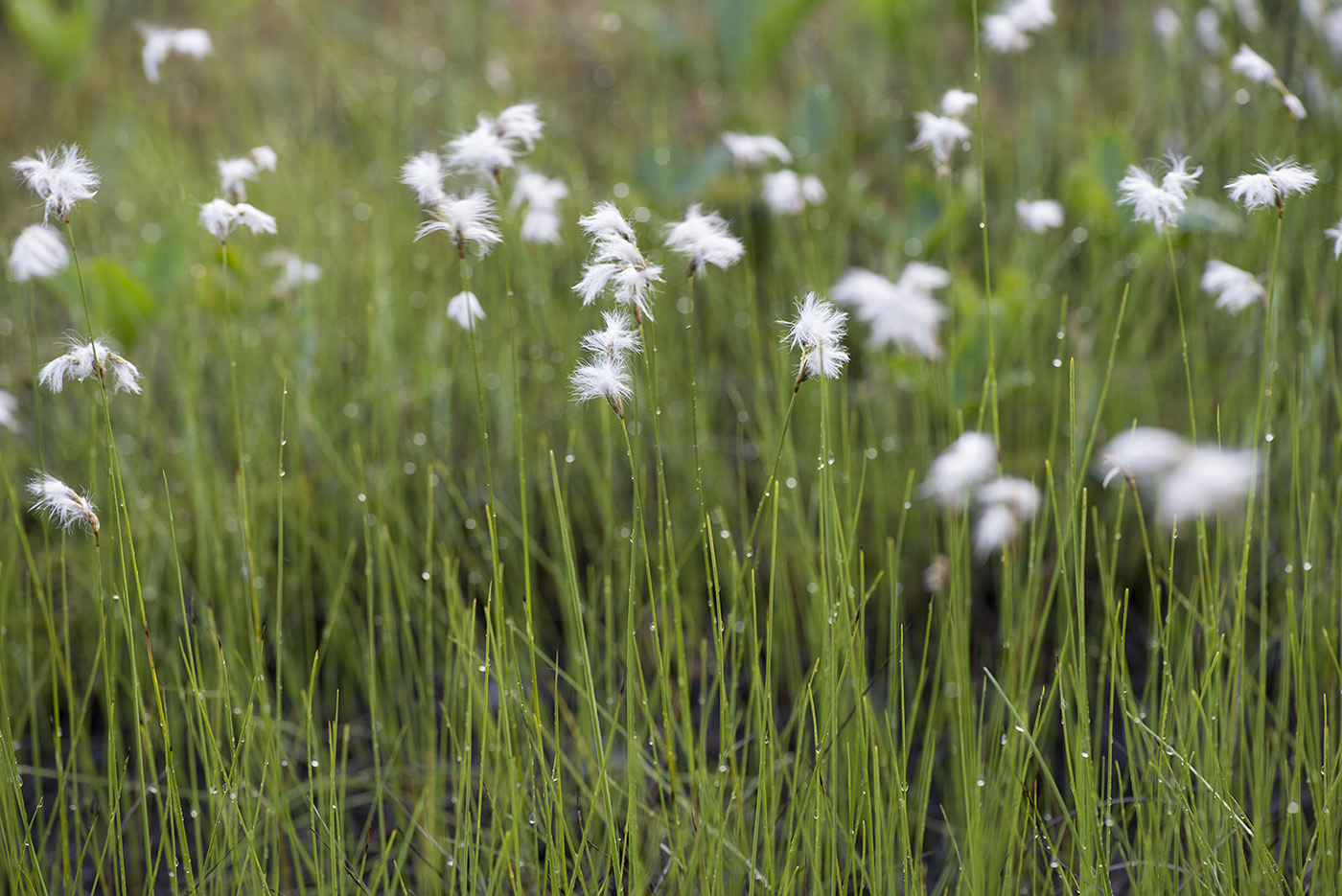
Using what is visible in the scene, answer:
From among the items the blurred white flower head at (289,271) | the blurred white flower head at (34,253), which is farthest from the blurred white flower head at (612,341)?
the blurred white flower head at (289,271)

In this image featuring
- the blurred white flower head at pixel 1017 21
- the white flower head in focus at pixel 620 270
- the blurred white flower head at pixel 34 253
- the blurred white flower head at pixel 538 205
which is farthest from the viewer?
the blurred white flower head at pixel 1017 21

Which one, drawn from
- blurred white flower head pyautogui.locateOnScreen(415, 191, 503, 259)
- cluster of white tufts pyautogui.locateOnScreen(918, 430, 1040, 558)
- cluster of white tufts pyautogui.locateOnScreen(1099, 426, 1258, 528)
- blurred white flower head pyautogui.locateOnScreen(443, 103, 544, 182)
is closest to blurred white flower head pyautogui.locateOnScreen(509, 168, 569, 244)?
blurred white flower head pyautogui.locateOnScreen(443, 103, 544, 182)

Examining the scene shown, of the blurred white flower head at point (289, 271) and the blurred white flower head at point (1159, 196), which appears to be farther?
the blurred white flower head at point (289, 271)

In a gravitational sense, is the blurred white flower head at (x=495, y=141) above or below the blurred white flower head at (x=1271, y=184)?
above

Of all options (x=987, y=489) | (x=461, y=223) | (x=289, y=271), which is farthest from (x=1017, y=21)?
(x=289, y=271)

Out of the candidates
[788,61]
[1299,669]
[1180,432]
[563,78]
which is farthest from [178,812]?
[788,61]

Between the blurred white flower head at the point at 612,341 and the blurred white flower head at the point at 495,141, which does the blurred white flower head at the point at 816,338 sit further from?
the blurred white flower head at the point at 495,141

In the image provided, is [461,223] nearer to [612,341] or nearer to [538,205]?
[612,341]

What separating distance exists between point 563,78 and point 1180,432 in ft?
7.69

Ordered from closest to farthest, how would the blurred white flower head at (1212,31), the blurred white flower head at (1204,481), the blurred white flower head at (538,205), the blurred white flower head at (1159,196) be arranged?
the blurred white flower head at (1204,481) < the blurred white flower head at (1159,196) < the blurred white flower head at (538,205) < the blurred white flower head at (1212,31)

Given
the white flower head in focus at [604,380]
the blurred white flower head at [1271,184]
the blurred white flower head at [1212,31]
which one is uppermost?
the blurred white flower head at [1212,31]

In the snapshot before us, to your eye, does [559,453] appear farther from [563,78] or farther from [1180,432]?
[563,78]

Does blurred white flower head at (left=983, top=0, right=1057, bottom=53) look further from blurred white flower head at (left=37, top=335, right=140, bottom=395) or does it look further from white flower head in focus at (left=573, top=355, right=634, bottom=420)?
blurred white flower head at (left=37, top=335, right=140, bottom=395)

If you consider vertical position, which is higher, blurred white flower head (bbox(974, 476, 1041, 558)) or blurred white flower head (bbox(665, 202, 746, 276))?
blurred white flower head (bbox(665, 202, 746, 276))
